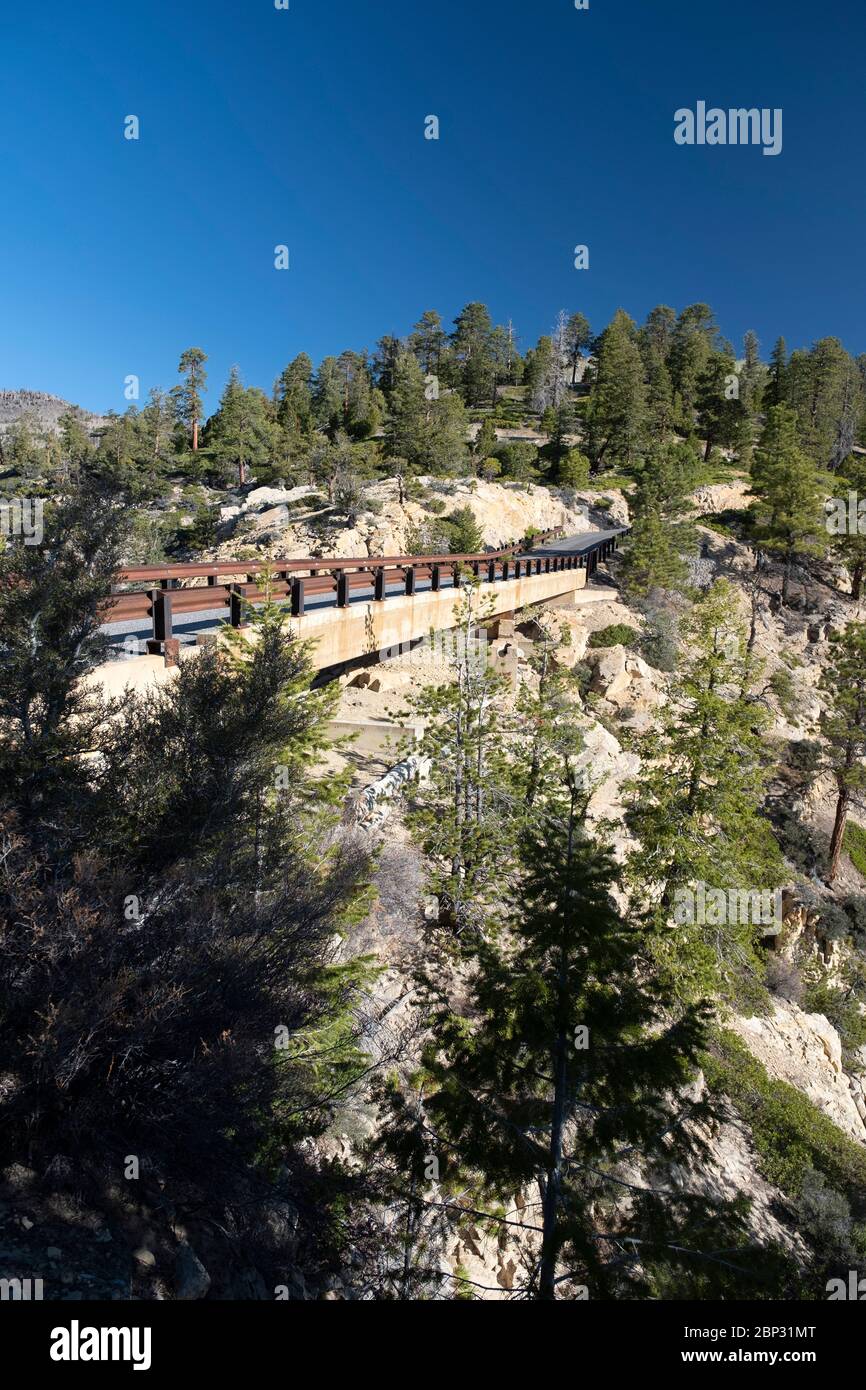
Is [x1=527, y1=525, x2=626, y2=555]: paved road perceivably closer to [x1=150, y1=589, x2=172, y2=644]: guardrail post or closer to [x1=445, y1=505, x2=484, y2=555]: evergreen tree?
[x1=445, y1=505, x2=484, y2=555]: evergreen tree

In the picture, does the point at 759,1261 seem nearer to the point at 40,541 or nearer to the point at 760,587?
the point at 40,541

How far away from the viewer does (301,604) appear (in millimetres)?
9688

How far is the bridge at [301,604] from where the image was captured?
7055 mm

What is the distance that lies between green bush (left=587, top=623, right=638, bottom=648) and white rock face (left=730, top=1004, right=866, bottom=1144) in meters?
18.6

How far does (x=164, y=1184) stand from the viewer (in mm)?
4359

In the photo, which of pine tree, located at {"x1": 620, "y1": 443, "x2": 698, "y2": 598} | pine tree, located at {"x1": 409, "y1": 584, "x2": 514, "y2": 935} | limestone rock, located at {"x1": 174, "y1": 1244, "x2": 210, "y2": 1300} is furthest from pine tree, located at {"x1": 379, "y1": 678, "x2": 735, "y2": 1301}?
pine tree, located at {"x1": 620, "y1": 443, "x2": 698, "y2": 598}

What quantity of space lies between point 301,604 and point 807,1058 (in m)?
16.9

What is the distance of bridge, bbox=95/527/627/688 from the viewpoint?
23.1ft

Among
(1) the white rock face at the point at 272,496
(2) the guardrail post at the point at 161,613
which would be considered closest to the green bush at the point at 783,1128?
(2) the guardrail post at the point at 161,613

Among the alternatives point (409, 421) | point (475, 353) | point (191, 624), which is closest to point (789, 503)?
point (409, 421)

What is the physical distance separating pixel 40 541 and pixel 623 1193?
37.7 ft

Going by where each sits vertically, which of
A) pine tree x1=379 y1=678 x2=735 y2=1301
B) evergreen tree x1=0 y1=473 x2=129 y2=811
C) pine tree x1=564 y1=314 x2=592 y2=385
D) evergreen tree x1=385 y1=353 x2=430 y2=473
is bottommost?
pine tree x1=379 y1=678 x2=735 y2=1301

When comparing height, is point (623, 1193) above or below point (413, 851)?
below
